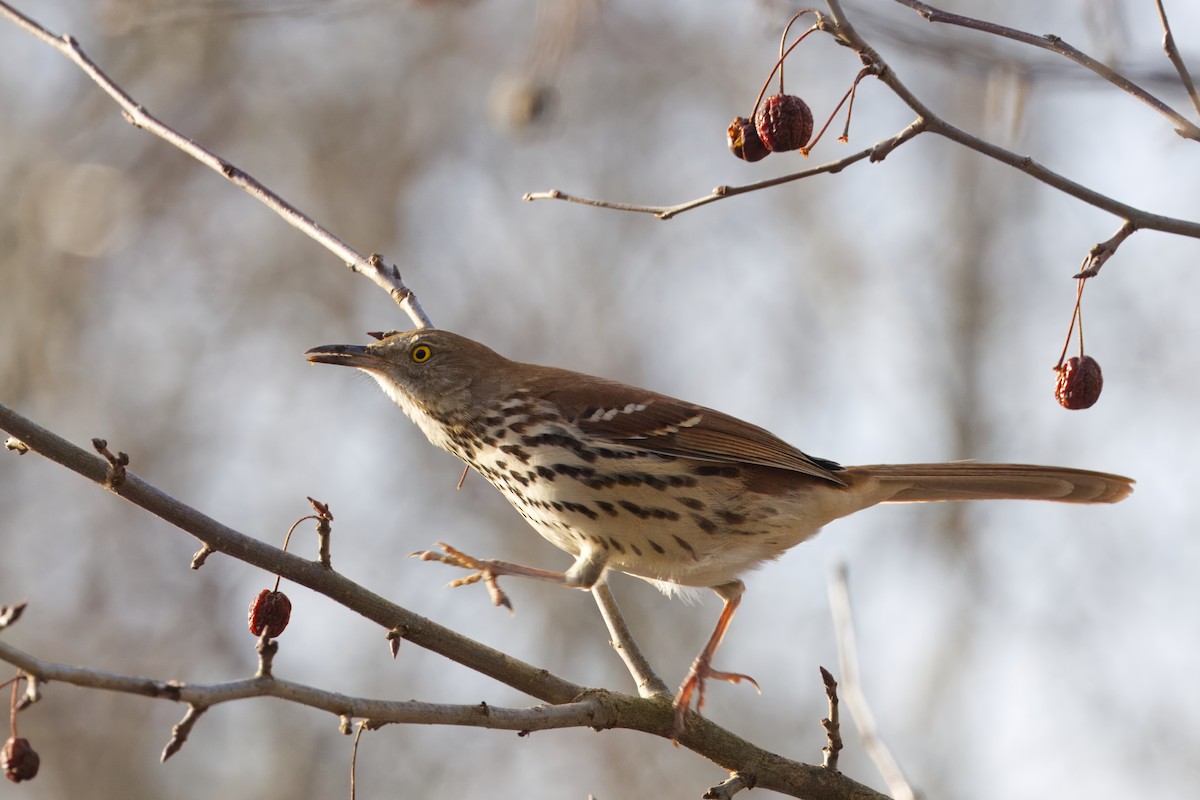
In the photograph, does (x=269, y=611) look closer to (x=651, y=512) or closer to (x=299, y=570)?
(x=299, y=570)

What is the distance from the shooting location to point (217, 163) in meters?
3.91

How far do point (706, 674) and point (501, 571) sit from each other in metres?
0.68

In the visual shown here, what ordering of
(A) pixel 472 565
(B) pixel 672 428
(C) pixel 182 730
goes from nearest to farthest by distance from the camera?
(C) pixel 182 730
(A) pixel 472 565
(B) pixel 672 428

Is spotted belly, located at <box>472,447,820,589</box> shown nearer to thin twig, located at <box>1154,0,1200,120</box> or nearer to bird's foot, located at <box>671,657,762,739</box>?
bird's foot, located at <box>671,657,762,739</box>

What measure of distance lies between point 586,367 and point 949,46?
903cm

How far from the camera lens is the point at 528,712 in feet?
9.30

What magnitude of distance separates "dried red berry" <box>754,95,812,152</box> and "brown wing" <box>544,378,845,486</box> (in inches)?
49.2

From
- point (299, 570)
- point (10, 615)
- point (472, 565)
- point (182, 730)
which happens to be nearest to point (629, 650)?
point (472, 565)

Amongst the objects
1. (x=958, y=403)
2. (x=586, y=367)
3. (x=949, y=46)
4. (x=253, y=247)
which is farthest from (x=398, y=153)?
(x=949, y=46)

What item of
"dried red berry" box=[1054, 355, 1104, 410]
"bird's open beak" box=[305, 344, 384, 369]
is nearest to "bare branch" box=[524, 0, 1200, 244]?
"dried red berry" box=[1054, 355, 1104, 410]

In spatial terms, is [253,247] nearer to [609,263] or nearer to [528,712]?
[609,263]

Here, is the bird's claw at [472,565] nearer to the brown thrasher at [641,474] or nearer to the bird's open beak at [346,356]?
the brown thrasher at [641,474]

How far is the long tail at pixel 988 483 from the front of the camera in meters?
4.60

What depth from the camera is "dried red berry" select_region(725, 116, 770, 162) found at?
361cm
